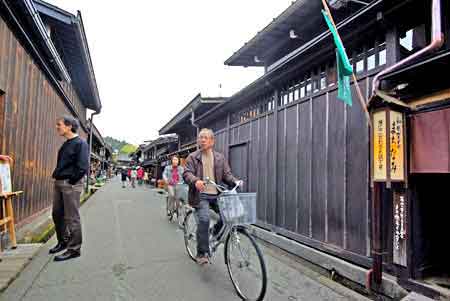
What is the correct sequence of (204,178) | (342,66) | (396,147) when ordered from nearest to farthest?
(396,147)
(342,66)
(204,178)

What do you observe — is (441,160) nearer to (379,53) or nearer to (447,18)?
(379,53)

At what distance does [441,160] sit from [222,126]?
27.4 feet

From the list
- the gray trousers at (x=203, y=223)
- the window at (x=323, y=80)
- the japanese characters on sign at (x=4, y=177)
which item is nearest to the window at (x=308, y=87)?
the window at (x=323, y=80)

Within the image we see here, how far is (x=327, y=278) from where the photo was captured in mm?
4605

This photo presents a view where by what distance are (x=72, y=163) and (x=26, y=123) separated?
269 centimetres

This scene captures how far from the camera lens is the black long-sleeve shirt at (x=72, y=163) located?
4746mm

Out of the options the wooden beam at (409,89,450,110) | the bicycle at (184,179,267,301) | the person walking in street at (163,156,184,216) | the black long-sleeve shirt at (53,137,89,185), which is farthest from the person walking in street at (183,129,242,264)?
the person walking in street at (163,156,184,216)

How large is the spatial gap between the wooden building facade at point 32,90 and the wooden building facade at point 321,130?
4.92 m

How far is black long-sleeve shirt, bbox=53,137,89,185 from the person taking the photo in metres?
4.75

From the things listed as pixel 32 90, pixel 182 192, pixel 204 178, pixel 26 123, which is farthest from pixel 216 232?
pixel 32 90

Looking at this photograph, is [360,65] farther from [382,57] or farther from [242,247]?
[242,247]

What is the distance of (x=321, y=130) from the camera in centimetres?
552

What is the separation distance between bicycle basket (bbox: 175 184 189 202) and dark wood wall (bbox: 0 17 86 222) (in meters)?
3.47

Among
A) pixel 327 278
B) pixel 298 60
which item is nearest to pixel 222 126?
pixel 298 60
